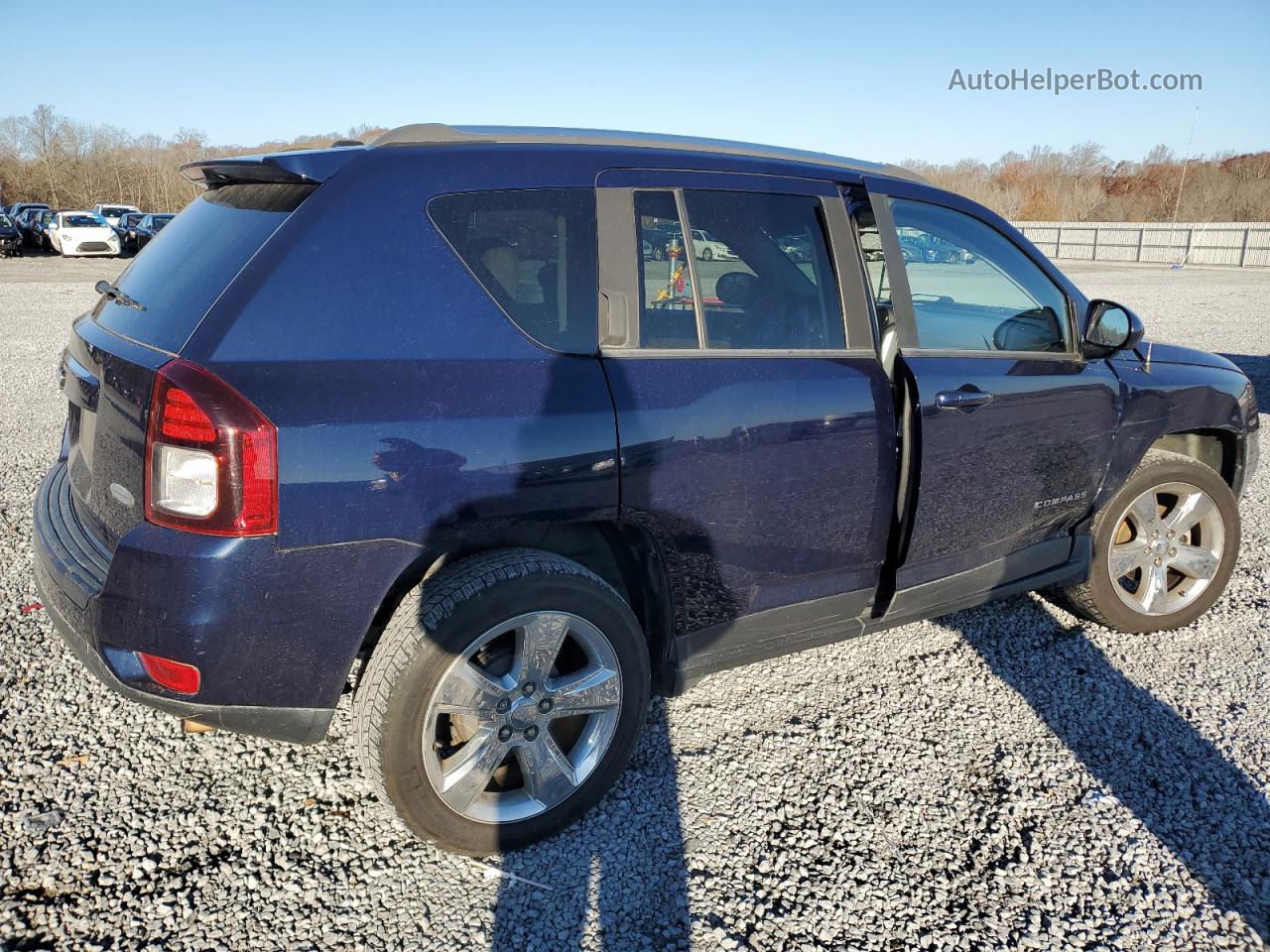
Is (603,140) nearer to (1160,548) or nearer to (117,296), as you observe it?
(117,296)

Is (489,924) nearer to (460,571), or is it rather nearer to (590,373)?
(460,571)

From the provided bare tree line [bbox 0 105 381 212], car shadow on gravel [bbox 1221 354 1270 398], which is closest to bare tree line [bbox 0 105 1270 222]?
bare tree line [bbox 0 105 381 212]

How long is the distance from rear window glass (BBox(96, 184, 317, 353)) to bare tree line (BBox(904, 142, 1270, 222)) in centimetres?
5001

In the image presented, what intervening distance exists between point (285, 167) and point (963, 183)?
73095 mm

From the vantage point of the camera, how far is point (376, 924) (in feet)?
7.63

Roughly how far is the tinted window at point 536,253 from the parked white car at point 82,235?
3514 cm

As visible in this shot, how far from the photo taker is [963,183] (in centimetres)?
6756

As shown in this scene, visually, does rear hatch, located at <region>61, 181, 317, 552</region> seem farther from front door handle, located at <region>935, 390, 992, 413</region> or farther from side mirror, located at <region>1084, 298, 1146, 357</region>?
side mirror, located at <region>1084, 298, 1146, 357</region>

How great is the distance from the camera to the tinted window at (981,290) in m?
3.39

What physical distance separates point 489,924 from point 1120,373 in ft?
10.3

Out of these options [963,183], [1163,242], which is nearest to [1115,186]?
[963,183]

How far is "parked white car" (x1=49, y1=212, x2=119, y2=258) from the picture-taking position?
3139 centimetres

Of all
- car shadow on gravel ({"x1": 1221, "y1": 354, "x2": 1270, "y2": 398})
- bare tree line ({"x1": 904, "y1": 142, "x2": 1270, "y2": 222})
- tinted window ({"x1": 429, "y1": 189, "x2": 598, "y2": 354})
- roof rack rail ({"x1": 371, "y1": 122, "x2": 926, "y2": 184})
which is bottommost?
car shadow on gravel ({"x1": 1221, "y1": 354, "x2": 1270, "y2": 398})

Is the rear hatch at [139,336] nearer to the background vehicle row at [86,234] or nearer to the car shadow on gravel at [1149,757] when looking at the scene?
the car shadow on gravel at [1149,757]
